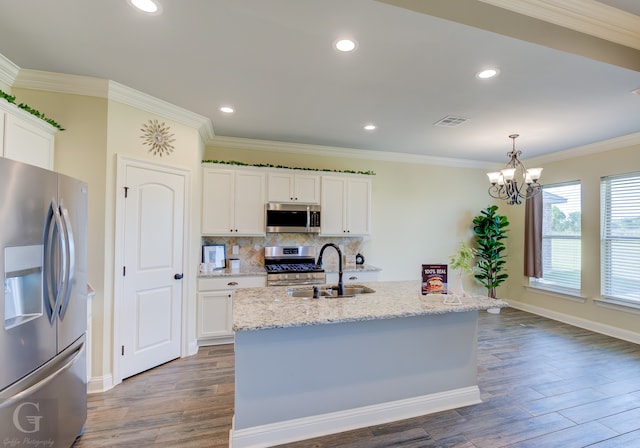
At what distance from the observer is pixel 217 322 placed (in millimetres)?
3764

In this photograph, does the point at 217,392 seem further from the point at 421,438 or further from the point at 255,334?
the point at 421,438

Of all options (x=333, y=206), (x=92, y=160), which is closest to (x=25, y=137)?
(x=92, y=160)

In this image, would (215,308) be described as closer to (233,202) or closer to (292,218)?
(233,202)

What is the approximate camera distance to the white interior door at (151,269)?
293cm

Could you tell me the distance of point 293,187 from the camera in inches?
171

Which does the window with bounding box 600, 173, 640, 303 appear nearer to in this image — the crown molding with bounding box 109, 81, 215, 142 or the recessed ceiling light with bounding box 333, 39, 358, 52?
the recessed ceiling light with bounding box 333, 39, 358, 52

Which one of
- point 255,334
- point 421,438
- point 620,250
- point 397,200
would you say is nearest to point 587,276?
point 620,250

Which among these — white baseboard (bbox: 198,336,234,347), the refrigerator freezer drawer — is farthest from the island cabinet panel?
white baseboard (bbox: 198,336,234,347)

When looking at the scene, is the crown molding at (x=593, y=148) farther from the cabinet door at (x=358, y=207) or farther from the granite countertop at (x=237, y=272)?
the granite countertop at (x=237, y=272)

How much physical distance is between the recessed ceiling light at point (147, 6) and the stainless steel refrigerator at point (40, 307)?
3.74ft

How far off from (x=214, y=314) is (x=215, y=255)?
0.84 meters

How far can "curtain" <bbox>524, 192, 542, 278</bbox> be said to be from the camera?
5.20 metres

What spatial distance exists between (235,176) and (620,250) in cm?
568

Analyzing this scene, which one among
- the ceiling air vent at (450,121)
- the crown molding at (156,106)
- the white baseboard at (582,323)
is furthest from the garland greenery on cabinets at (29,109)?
the white baseboard at (582,323)
